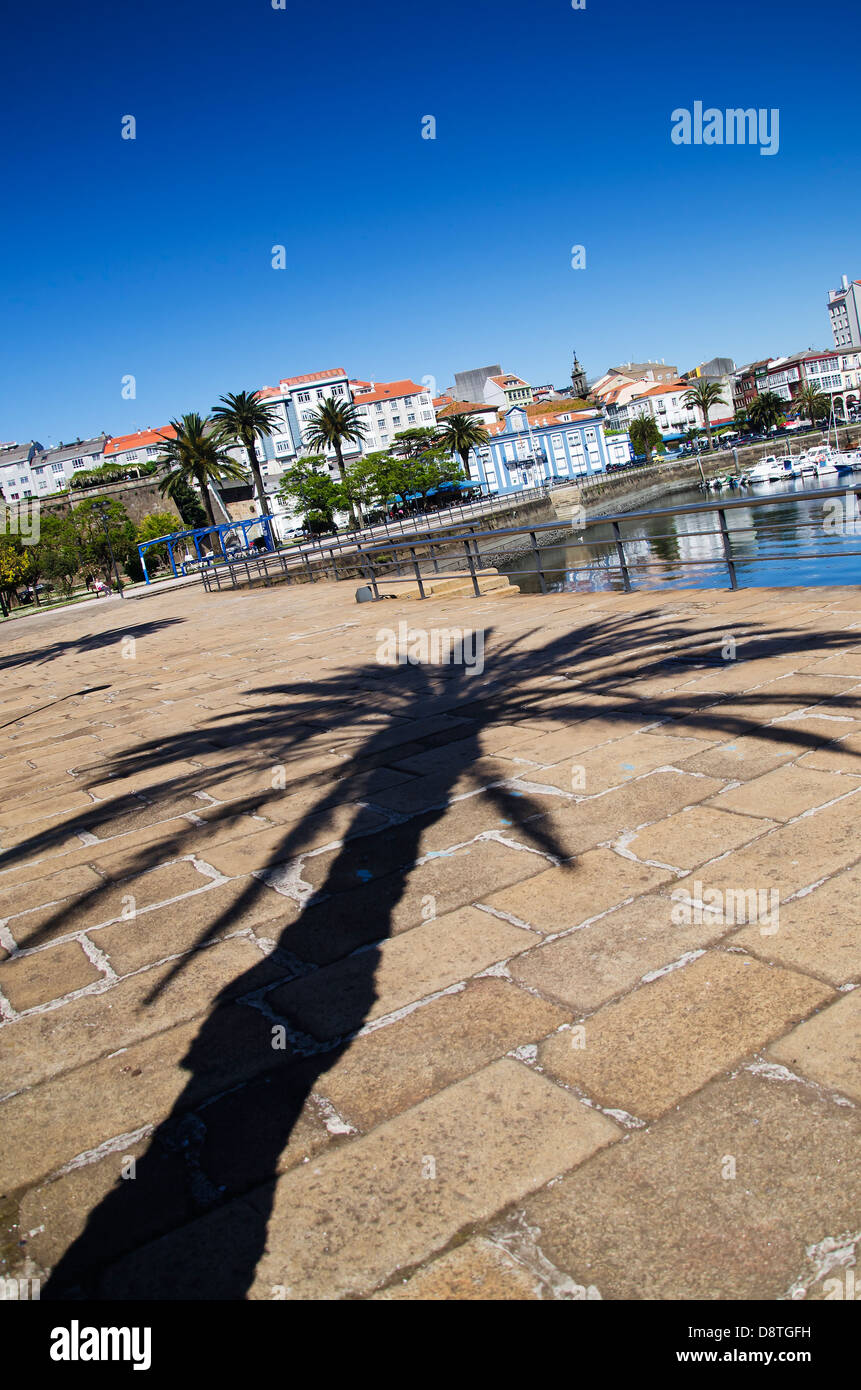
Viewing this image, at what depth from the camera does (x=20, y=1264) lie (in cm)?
197

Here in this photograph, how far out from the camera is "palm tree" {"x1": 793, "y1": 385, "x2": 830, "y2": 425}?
354ft

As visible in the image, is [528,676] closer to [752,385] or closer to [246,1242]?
[246,1242]

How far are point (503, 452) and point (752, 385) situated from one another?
75.0 meters

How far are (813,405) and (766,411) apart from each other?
7.70 metres

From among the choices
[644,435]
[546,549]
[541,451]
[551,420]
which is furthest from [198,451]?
[644,435]

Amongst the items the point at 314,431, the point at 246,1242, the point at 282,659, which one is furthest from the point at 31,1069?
the point at 314,431

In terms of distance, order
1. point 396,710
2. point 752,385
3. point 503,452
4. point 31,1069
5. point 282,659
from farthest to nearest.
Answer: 1. point 752,385
2. point 503,452
3. point 282,659
4. point 396,710
5. point 31,1069

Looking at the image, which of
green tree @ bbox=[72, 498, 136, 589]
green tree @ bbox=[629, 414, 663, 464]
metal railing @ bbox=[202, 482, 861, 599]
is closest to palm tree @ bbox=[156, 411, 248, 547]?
green tree @ bbox=[72, 498, 136, 589]

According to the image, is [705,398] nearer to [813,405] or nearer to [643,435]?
[643,435]

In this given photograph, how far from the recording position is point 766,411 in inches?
4149

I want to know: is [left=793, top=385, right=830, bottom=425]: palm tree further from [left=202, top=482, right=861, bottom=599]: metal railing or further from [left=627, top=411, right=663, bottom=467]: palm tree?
[left=202, top=482, right=861, bottom=599]: metal railing
